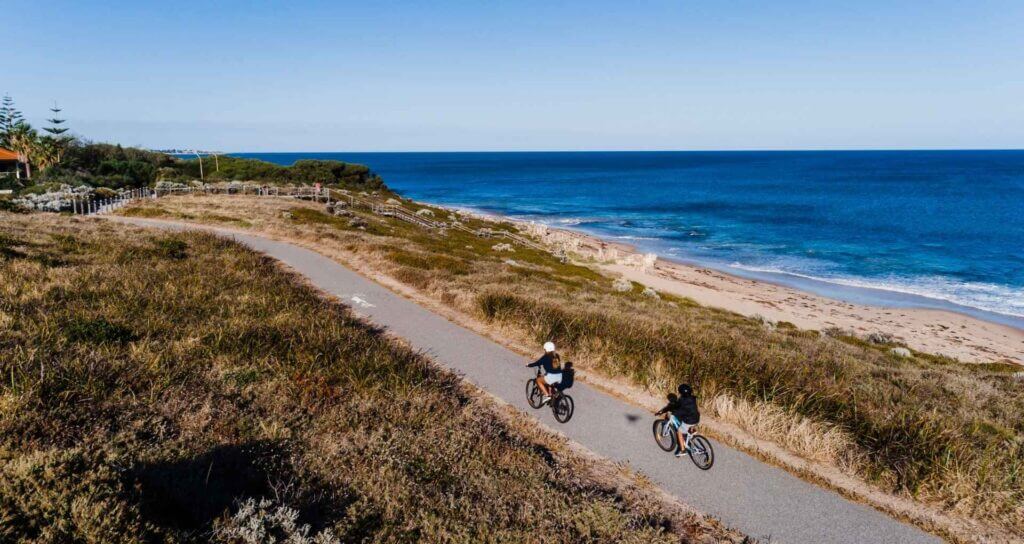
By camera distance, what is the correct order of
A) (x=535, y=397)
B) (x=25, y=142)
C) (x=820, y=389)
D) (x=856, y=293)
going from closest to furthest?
(x=535, y=397)
(x=820, y=389)
(x=856, y=293)
(x=25, y=142)

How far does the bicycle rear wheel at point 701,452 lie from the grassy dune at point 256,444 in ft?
4.43

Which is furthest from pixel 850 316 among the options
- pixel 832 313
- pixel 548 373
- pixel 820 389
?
pixel 548 373

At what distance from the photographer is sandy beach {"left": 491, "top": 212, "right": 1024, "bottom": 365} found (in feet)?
92.5

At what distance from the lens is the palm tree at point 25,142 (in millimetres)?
59284

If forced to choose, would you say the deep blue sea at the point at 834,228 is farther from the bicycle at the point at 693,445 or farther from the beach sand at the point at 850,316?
the bicycle at the point at 693,445

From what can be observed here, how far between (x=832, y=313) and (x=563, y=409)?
3224 centimetres

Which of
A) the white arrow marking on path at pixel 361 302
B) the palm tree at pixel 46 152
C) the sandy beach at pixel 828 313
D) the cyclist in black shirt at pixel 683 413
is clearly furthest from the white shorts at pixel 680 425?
the palm tree at pixel 46 152

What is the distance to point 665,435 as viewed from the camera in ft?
30.2

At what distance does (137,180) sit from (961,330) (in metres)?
88.5

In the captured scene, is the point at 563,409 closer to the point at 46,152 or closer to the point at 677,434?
the point at 677,434

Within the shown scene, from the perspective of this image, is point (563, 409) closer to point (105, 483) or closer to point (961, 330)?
point (105, 483)

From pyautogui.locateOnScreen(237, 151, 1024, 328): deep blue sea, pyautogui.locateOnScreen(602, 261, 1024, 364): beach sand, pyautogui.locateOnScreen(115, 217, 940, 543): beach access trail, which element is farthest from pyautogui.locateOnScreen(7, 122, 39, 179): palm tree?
pyautogui.locateOnScreen(115, 217, 940, 543): beach access trail

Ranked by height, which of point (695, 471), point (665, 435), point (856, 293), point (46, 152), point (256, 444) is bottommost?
point (856, 293)

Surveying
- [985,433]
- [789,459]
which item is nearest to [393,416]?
[789,459]
